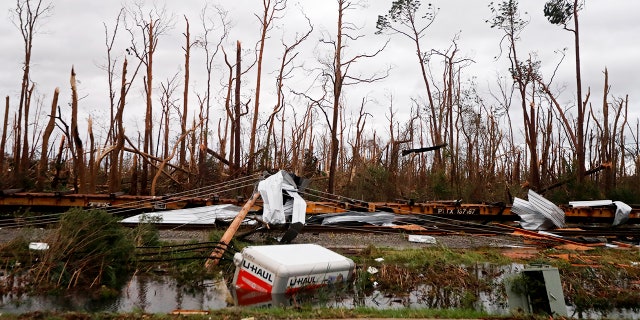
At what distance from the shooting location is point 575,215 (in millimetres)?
15781

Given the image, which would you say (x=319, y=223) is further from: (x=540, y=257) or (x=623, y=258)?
(x=623, y=258)

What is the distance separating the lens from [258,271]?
22.5ft

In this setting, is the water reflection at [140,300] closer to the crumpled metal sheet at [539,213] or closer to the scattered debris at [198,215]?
the scattered debris at [198,215]

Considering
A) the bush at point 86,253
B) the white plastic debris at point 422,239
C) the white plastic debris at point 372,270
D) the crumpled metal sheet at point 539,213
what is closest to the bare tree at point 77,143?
the bush at point 86,253

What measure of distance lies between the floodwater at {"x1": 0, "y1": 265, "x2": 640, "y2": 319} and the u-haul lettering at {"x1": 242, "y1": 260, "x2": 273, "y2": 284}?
23cm

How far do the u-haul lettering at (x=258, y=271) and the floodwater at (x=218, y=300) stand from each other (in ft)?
0.77

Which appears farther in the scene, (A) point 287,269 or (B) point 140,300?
(B) point 140,300

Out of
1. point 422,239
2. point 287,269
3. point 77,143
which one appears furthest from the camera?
point 77,143

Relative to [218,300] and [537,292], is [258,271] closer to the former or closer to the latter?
[218,300]

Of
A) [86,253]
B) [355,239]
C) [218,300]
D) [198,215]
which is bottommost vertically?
[218,300]

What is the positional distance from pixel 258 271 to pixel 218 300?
66 cm

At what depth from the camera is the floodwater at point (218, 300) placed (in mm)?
6273

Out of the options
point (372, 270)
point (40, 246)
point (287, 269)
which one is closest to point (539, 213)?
point (372, 270)

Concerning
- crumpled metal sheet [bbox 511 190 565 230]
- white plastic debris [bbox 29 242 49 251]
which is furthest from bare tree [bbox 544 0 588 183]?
white plastic debris [bbox 29 242 49 251]
